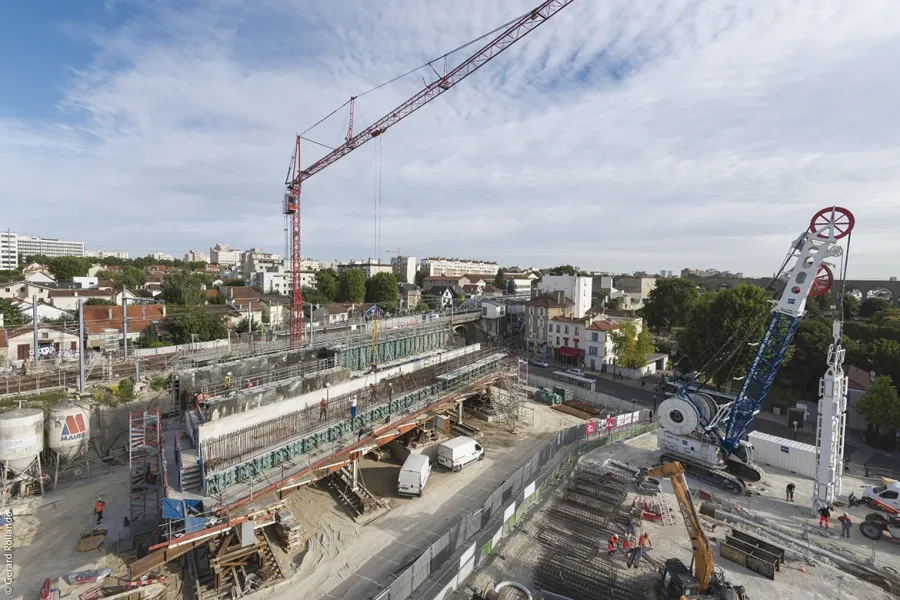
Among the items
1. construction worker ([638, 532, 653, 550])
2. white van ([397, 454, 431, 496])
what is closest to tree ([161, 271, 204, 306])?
white van ([397, 454, 431, 496])

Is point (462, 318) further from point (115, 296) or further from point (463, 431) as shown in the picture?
point (115, 296)

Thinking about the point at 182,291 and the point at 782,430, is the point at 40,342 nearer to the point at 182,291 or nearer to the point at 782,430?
the point at 182,291

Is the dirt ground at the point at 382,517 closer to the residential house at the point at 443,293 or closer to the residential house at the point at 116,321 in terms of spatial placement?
the residential house at the point at 116,321

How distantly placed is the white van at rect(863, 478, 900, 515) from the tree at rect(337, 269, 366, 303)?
201ft

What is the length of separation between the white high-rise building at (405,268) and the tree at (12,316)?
71.7m

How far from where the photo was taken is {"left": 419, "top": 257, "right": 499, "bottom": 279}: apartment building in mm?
124688

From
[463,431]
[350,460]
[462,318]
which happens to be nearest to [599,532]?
[350,460]

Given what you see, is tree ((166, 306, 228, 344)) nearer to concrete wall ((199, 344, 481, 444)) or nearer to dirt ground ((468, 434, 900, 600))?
concrete wall ((199, 344, 481, 444))

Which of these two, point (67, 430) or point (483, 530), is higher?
point (67, 430)

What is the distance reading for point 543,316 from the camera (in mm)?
42938

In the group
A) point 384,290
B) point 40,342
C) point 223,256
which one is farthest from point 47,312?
point 223,256

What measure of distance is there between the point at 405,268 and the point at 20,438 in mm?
96689

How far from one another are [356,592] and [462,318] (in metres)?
37.5

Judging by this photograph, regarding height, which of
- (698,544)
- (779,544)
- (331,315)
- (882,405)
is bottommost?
(779,544)
